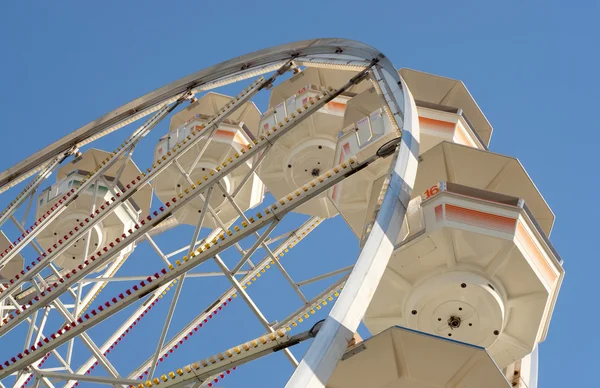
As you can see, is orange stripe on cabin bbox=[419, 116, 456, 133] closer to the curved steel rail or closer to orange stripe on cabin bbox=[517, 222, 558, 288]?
the curved steel rail

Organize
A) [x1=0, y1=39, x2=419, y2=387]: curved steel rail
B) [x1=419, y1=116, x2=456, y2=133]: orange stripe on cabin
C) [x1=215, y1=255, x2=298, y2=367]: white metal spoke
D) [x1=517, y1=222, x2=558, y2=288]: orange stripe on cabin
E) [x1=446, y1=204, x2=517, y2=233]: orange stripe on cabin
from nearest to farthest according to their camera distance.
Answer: [x1=0, y1=39, x2=419, y2=387]: curved steel rail < [x1=215, y1=255, x2=298, y2=367]: white metal spoke < [x1=446, y1=204, x2=517, y2=233]: orange stripe on cabin < [x1=517, y1=222, x2=558, y2=288]: orange stripe on cabin < [x1=419, y1=116, x2=456, y2=133]: orange stripe on cabin

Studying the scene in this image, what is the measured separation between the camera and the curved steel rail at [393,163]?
11391 mm

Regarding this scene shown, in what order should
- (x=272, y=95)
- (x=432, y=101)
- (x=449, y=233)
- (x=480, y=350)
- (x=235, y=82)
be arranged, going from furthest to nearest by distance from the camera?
(x=272, y=95)
(x=432, y=101)
(x=235, y=82)
(x=449, y=233)
(x=480, y=350)

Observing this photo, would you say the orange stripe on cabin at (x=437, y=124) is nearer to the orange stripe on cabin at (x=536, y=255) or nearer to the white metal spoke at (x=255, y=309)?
the orange stripe on cabin at (x=536, y=255)

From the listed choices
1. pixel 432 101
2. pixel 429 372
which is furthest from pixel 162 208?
pixel 432 101

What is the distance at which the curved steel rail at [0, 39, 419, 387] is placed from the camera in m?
11.4

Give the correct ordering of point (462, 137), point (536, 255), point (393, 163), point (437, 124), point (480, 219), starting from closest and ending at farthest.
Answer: point (393, 163)
point (480, 219)
point (536, 255)
point (437, 124)
point (462, 137)

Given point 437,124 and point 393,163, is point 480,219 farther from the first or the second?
point 437,124

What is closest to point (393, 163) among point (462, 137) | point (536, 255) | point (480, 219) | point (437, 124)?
point (480, 219)

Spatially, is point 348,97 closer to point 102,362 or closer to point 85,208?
point 85,208

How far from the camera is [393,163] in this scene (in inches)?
564

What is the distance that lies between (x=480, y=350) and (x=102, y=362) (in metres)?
6.37

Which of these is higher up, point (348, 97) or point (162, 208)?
point (348, 97)

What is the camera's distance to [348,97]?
78.7 ft
